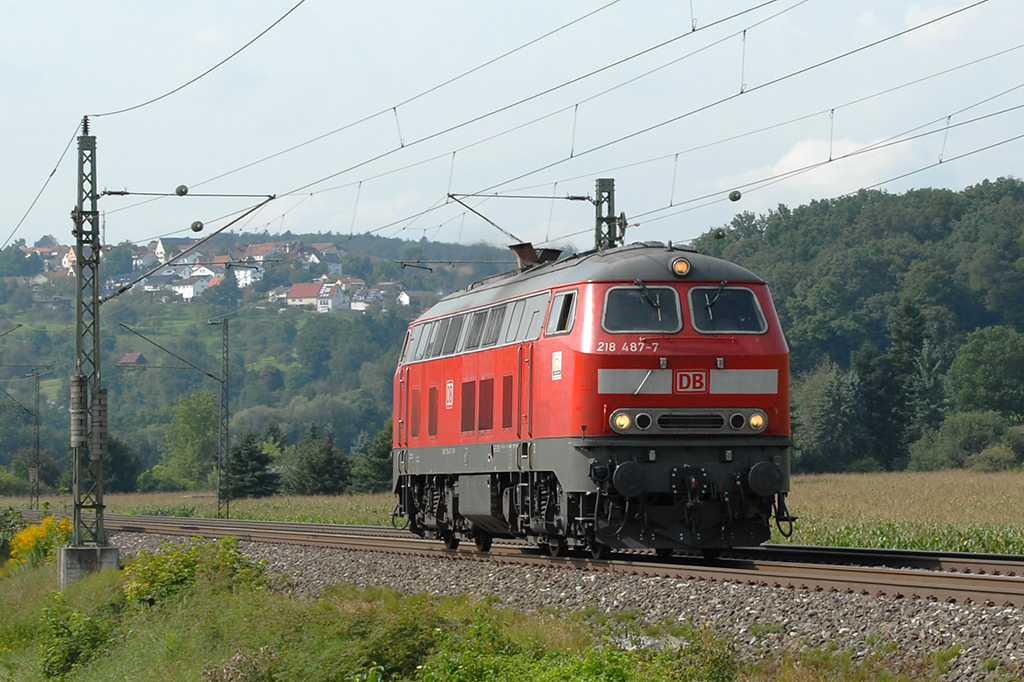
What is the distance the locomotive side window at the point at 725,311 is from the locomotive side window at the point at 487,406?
3808 mm

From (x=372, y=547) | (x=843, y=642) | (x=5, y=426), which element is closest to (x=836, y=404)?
(x=372, y=547)

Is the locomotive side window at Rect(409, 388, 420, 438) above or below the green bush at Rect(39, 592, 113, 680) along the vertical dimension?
above

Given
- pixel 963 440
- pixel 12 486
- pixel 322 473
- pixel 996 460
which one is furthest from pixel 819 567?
pixel 12 486

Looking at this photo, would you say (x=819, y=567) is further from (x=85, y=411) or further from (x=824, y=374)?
(x=824, y=374)

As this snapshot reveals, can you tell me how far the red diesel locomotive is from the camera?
661 inches

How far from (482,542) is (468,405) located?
2.38m

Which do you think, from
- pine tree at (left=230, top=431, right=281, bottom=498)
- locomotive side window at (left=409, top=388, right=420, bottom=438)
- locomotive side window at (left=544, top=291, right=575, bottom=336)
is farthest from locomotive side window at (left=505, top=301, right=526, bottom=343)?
pine tree at (left=230, top=431, right=281, bottom=498)

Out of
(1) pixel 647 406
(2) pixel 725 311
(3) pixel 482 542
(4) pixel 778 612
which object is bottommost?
(3) pixel 482 542

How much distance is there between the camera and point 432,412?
23.0 meters

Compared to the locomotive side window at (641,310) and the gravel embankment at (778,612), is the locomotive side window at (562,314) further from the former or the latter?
the gravel embankment at (778,612)

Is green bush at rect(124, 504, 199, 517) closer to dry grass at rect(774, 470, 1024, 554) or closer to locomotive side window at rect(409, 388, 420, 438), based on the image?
dry grass at rect(774, 470, 1024, 554)

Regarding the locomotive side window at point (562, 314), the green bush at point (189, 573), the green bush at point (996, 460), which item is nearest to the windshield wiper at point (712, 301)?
the locomotive side window at point (562, 314)

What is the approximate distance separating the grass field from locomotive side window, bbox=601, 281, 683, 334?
751cm

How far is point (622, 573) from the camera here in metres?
16.3
